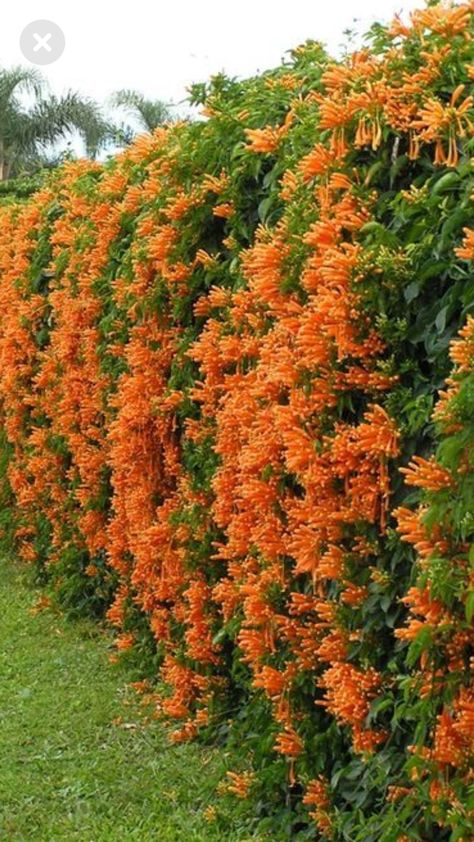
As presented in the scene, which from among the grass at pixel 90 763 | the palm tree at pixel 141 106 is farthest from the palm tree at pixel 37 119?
the grass at pixel 90 763

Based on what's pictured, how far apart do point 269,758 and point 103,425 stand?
3125 mm

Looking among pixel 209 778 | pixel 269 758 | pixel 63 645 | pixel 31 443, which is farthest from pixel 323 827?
pixel 31 443

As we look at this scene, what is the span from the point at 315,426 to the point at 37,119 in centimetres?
2996

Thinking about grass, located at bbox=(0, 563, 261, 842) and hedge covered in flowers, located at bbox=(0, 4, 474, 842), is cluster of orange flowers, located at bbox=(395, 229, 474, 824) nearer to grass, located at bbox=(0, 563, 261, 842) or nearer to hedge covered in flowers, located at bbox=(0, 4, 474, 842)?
hedge covered in flowers, located at bbox=(0, 4, 474, 842)

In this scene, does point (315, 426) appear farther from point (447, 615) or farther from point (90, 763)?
point (90, 763)

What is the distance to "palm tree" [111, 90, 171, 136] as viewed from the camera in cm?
3192

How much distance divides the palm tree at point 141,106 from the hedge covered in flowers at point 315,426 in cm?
2637

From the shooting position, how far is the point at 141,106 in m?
32.1

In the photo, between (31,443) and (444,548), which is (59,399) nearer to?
(31,443)

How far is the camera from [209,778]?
464cm

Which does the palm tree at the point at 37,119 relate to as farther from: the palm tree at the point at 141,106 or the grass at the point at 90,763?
the grass at the point at 90,763

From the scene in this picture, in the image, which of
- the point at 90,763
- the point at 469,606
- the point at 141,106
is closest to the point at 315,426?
the point at 469,606

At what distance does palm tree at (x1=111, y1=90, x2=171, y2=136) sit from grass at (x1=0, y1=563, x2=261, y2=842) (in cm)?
2666

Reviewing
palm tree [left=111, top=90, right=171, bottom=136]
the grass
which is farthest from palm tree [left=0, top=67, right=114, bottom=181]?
the grass
